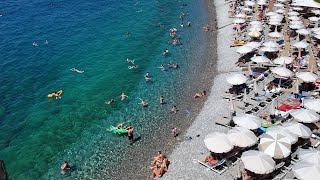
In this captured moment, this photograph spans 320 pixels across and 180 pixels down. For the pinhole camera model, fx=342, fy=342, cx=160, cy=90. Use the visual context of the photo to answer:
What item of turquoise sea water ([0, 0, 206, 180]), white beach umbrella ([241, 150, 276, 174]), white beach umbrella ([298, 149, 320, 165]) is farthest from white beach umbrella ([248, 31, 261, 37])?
white beach umbrella ([241, 150, 276, 174])

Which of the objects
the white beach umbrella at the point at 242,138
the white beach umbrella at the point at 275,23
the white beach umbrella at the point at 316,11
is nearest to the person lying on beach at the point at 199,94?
the white beach umbrella at the point at 242,138

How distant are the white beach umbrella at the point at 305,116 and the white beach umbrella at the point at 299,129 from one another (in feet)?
3.06

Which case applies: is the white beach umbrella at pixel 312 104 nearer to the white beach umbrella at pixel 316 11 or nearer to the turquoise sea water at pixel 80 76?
the turquoise sea water at pixel 80 76

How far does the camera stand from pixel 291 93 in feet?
101

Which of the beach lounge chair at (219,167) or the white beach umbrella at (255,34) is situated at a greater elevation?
the white beach umbrella at (255,34)

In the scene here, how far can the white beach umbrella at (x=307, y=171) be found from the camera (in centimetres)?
1944

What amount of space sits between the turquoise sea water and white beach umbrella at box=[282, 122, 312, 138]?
11054 mm

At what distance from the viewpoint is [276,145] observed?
72.3 feet

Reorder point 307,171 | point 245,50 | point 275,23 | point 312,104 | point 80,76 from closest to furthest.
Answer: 1. point 307,171
2. point 312,104
3. point 245,50
4. point 80,76
5. point 275,23

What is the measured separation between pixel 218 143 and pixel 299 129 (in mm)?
5738

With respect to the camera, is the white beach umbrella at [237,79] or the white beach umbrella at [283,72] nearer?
the white beach umbrella at [283,72]

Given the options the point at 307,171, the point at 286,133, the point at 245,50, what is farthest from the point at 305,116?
the point at 245,50

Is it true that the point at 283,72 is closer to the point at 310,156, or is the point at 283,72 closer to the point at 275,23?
the point at 310,156

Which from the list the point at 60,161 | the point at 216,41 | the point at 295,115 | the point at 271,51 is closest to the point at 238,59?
the point at 271,51
